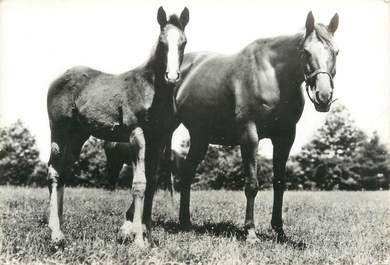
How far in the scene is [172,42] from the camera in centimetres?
579

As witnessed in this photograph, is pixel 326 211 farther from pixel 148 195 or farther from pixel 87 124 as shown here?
pixel 87 124

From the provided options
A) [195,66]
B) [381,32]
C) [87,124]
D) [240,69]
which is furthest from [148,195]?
[381,32]

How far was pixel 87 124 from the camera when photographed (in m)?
6.42

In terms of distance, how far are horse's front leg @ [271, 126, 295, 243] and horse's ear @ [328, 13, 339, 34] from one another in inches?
60.9

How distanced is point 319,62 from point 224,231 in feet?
9.40

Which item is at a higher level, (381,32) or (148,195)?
(381,32)

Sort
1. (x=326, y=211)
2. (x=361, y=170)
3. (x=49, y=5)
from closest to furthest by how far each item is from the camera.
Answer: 1. (x=49, y=5)
2. (x=326, y=211)
3. (x=361, y=170)

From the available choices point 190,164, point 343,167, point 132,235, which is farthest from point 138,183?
point 343,167

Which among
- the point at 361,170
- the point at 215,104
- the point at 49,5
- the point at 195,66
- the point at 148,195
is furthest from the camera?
the point at 361,170

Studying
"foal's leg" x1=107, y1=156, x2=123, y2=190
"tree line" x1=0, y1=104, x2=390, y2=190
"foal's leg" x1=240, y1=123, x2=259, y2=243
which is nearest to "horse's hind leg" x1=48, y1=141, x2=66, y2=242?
"foal's leg" x1=240, y1=123, x2=259, y2=243

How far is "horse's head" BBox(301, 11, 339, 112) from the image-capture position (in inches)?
242

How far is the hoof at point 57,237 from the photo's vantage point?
18.5 ft

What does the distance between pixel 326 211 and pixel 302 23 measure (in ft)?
14.5

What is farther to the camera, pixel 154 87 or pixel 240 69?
pixel 240 69
